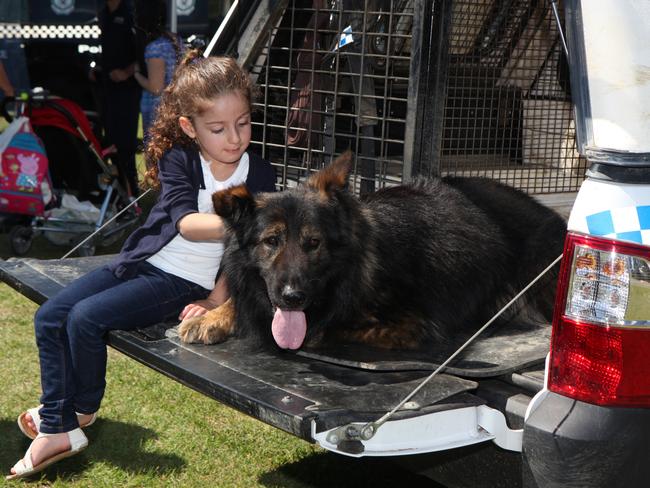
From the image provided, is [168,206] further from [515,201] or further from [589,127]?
[589,127]

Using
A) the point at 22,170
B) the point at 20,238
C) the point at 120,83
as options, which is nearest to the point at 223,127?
the point at 22,170

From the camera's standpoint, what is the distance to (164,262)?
12.1ft

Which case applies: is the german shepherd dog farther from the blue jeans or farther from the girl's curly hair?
the girl's curly hair

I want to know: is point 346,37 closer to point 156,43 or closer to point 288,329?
point 288,329

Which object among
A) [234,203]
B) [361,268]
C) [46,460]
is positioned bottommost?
[46,460]

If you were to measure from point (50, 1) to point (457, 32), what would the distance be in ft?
22.8

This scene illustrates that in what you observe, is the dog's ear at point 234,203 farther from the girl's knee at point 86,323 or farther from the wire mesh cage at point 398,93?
the wire mesh cage at point 398,93

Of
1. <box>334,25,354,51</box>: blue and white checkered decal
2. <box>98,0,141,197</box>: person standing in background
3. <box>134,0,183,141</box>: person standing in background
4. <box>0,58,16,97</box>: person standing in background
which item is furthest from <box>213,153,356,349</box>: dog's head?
<box>98,0,141,197</box>: person standing in background

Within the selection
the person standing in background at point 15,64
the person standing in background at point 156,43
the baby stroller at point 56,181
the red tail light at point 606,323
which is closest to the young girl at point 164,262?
the red tail light at point 606,323

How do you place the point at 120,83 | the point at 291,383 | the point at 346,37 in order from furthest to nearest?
the point at 120,83, the point at 346,37, the point at 291,383

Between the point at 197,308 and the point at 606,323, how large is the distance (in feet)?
5.99

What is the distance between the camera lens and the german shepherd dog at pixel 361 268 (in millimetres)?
3090

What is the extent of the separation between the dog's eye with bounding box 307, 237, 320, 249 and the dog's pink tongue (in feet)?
0.80

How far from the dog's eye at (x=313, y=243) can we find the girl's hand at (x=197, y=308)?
0.63 m
